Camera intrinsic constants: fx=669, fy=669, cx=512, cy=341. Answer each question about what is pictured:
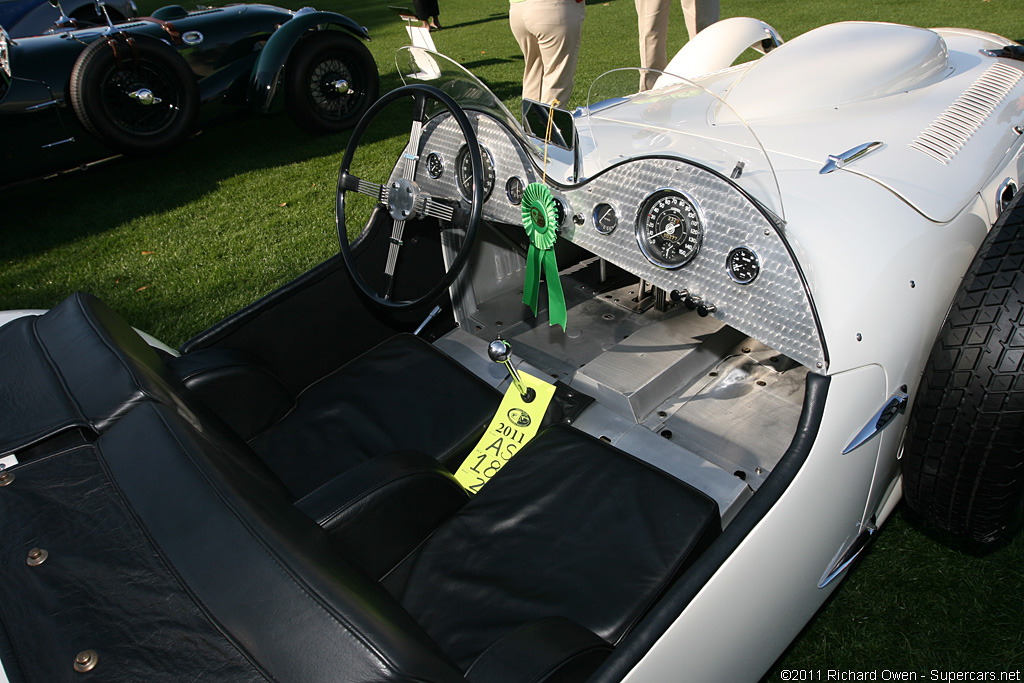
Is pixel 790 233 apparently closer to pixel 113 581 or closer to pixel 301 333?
pixel 113 581

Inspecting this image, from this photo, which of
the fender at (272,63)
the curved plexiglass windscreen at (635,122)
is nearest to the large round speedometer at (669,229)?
the curved plexiglass windscreen at (635,122)

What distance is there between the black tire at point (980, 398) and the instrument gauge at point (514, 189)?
1199mm

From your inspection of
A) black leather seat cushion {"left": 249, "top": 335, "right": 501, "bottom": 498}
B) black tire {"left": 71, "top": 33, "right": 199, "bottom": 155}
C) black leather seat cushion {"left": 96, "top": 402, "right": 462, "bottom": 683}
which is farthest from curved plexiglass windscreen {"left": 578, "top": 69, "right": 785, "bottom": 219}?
black tire {"left": 71, "top": 33, "right": 199, "bottom": 155}

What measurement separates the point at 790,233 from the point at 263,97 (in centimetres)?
521

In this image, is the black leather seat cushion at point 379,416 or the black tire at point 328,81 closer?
the black leather seat cushion at point 379,416

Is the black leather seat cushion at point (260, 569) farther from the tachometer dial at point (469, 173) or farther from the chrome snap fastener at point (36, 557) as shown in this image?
the tachometer dial at point (469, 173)

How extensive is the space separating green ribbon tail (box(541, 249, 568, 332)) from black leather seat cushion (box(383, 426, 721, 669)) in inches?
16.3

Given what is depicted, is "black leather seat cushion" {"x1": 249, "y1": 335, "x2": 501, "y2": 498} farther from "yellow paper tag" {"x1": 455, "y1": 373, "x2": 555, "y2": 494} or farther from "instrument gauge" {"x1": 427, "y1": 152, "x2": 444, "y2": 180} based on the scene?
"instrument gauge" {"x1": 427, "y1": 152, "x2": 444, "y2": 180}

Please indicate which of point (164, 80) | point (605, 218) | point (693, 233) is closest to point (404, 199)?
point (605, 218)

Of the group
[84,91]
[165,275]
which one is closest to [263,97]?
[84,91]

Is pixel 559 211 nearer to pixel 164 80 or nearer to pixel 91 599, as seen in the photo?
pixel 91 599

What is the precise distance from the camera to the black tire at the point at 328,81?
5801 mm

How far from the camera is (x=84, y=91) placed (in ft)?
15.3

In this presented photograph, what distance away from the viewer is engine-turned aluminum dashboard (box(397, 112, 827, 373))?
1532mm
